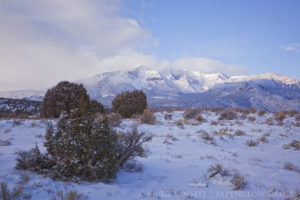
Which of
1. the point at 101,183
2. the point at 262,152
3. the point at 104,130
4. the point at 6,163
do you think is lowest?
the point at 262,152

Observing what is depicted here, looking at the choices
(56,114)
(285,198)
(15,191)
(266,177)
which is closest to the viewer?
(15,191)

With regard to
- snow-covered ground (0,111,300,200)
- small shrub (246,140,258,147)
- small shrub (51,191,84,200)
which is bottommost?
small shrub (246,140,258,147)

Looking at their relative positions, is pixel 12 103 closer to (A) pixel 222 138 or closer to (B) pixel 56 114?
(B) pixel 56 114

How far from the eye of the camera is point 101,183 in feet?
11.5

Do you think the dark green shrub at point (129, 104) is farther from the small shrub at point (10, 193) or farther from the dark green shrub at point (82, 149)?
the small shrub at point (10, 193)

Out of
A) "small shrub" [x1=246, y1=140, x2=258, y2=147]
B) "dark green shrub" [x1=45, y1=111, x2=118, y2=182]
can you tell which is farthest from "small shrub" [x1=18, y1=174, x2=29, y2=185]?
"small shrub" [x1=246, y1=140, x2=258, y2=147]

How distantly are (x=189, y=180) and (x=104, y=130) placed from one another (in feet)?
7.64

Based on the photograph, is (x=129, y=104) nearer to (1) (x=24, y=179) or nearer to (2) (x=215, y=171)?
(2) (x=215, y=171)

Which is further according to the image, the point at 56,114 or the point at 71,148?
the point at 56,114

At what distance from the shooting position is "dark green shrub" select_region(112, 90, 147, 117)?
18625mm

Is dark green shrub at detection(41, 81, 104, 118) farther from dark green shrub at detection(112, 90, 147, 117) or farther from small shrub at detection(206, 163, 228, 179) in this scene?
small shrub at detection(206, 163, 228, 179)

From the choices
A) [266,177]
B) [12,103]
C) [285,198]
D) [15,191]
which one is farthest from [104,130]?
[12,103]

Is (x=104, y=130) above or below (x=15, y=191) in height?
above

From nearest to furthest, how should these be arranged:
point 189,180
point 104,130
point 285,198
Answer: point 285,198 → point 104,130 → point 189,180
